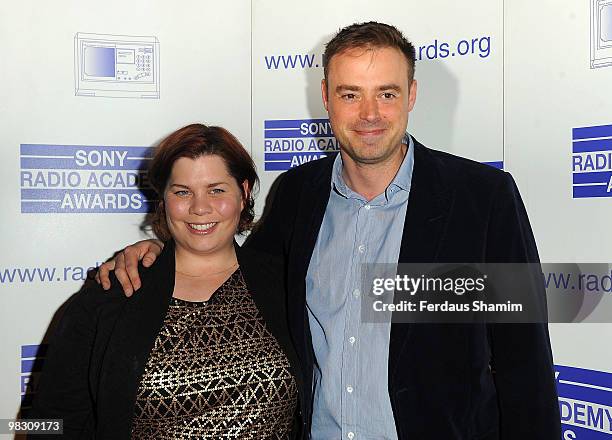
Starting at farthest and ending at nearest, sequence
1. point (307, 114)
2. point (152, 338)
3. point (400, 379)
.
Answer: point (307, 114) < point (152, 338) < point (400, 379)

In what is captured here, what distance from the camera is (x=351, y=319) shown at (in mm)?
2105

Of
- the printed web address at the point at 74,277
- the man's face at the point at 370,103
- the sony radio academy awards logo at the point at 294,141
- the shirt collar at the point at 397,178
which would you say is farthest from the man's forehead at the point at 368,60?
the printed web address at the point at 74,277

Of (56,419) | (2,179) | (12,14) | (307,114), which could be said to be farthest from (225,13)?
(56,419)

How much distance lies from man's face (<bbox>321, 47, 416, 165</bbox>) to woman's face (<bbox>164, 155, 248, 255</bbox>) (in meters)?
0.44

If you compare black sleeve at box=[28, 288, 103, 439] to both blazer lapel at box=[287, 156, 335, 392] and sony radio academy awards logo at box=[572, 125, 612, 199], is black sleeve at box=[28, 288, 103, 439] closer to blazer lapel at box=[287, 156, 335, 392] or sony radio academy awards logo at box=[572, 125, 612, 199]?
blazer lapel at box=[287, 156, 335, 392]

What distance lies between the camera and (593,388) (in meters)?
2.77

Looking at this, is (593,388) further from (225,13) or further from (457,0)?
(225,13)

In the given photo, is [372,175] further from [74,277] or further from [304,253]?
[74,277]

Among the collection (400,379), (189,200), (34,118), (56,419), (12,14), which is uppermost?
(12,14)

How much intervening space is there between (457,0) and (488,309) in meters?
1.68

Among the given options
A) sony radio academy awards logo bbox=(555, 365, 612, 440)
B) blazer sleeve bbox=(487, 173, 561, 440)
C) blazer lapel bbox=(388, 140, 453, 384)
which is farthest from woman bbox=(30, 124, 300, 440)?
sony radio academy awards logo bbox=(555, 365, 612, 440)

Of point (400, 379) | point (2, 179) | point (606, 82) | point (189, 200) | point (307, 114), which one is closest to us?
point (400, 379)

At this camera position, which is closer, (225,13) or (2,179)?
(2,179)

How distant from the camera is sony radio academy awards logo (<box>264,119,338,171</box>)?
3359mm
